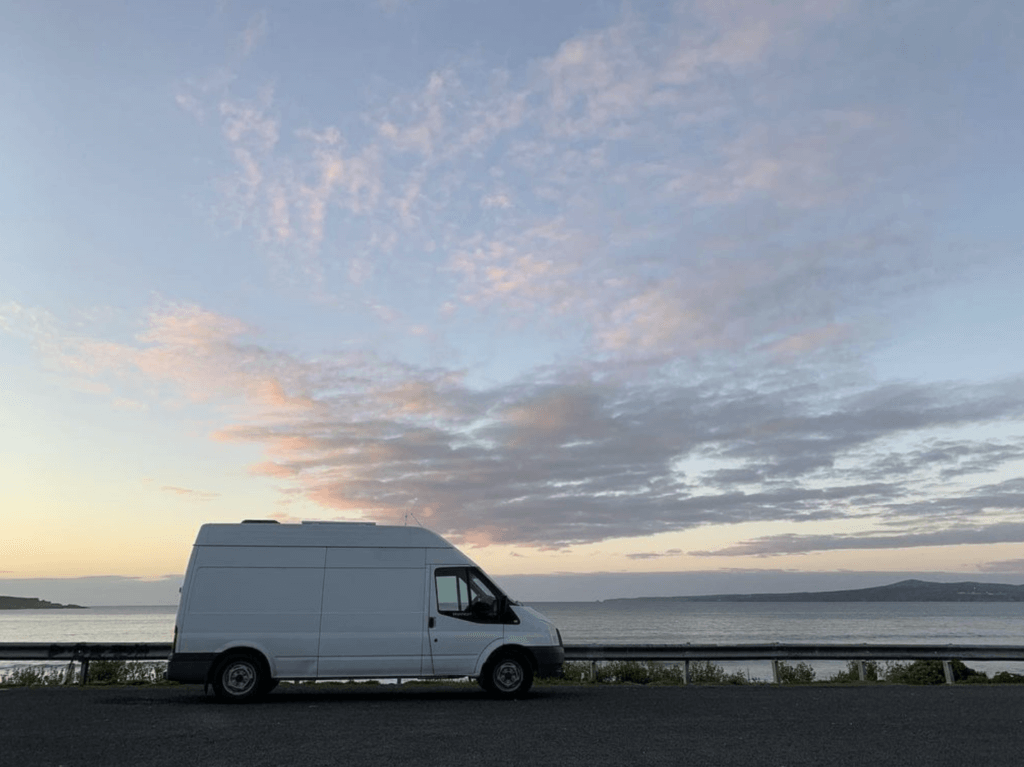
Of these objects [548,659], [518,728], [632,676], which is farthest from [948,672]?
[518,728]

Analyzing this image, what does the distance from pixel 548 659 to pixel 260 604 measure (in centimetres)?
487

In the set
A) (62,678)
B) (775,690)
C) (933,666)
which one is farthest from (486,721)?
(933,666)

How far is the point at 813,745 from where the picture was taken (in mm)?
9398

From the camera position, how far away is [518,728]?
10.5m

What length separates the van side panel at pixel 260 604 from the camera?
13.5m

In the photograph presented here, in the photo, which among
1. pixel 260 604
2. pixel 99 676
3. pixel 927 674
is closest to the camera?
pixel 260 604

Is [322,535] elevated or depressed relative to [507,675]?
elevated

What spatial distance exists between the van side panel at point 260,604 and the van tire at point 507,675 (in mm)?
2880

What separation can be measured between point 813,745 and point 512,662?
→ 5.81m

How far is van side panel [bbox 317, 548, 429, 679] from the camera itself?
13672 millimetres

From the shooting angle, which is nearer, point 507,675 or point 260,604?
point 260,604

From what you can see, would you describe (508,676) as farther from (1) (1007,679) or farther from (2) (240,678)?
(1) (1007,679)

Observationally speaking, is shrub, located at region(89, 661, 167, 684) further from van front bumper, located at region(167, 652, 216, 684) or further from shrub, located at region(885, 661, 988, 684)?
shrub, located at region(885, 661, 988, 684)

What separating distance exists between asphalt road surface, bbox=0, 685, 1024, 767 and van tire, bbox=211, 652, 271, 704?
1.16 feet
